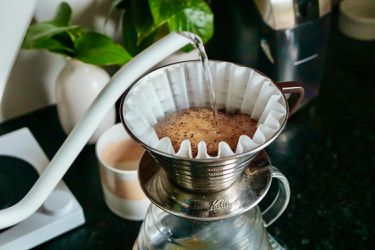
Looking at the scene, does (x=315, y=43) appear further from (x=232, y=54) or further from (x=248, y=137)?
(x=248, y=137)

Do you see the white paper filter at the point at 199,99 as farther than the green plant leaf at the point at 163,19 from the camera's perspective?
No

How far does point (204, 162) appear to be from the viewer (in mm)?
418

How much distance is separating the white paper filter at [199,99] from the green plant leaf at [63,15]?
30 centimetres

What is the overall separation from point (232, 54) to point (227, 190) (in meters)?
0.44

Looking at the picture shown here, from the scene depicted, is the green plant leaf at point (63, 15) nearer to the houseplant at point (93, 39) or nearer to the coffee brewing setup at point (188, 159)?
the houseplant at point (93, 39)

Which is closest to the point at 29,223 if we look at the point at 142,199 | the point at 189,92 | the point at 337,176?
the point at 142,199

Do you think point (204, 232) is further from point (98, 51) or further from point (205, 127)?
point (98, 51)

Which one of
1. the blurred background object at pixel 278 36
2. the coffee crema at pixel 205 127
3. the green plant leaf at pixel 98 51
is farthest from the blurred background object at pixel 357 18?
the coffee crema at pixel 205 127

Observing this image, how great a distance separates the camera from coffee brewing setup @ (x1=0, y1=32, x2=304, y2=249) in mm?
440

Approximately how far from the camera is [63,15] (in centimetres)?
76

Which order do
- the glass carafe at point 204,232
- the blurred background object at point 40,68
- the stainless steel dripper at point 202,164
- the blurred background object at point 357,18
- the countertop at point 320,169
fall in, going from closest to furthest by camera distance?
the stainless steel dripper at point 202,164 < the glass carafe at point 204,232 < the countertop at point 320,169 < the blurred background object at point 40,68 < the blurred background object at point 357,18

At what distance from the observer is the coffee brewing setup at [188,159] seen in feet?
1.44

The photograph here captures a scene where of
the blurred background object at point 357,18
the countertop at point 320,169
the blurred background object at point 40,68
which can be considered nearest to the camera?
the countertop at point 320,169

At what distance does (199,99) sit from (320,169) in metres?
0.30
